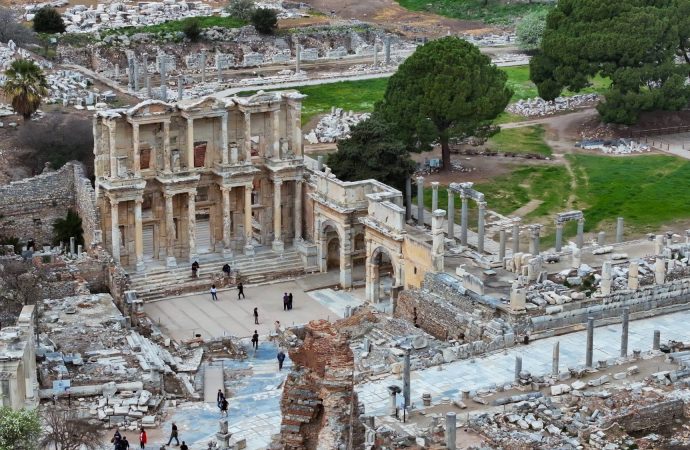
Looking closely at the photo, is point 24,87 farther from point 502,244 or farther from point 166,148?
point 502,244

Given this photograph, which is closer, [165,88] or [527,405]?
[527,405]

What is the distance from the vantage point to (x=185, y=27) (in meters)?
125

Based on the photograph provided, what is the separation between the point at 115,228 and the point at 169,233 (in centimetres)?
301

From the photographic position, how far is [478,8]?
498ft

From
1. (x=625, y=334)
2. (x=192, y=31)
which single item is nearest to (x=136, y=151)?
(x=625, y=334)

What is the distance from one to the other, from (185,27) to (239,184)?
163 ft

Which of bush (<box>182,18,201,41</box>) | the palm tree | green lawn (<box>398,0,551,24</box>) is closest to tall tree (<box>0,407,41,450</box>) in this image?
the palm tree

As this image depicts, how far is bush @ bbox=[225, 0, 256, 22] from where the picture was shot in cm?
13162

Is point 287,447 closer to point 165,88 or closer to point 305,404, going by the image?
point 305,404

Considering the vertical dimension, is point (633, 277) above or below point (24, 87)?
below

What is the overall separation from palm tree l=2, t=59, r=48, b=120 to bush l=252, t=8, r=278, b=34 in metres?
42.1

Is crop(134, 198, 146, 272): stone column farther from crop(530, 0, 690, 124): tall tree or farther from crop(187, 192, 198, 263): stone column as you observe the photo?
crop(530, 0, 690, 124): tall tree

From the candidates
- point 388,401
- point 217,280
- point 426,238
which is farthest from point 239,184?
point 388,401

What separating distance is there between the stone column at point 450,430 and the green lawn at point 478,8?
101 metres
